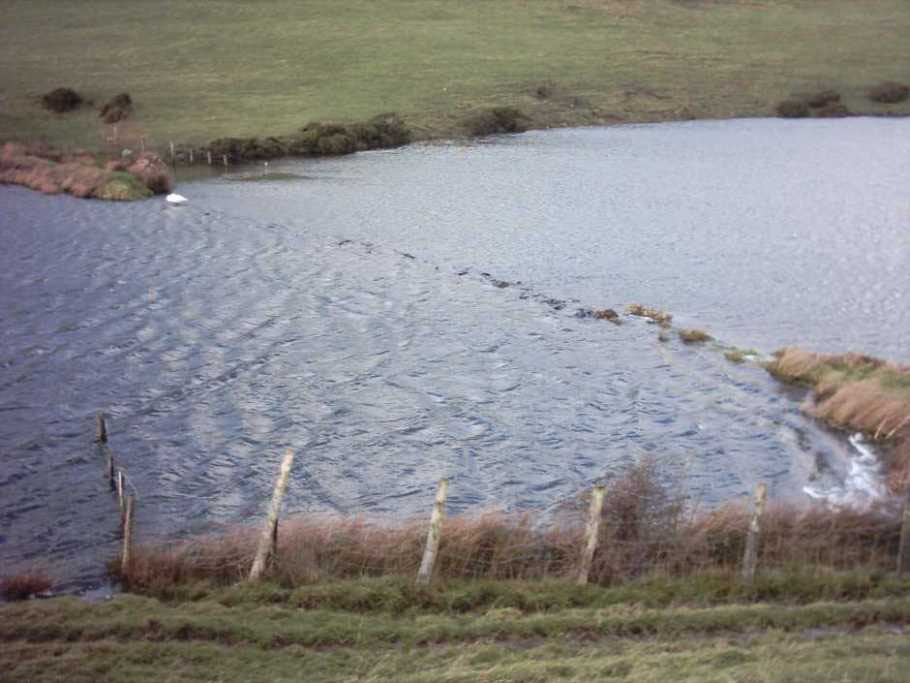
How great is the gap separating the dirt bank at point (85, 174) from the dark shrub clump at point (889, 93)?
7519cm

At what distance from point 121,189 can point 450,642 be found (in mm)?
55567

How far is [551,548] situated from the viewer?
2197 centimetres

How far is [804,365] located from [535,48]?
290 feet

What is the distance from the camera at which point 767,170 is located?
270 feet

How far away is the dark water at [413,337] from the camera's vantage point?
1138 inches

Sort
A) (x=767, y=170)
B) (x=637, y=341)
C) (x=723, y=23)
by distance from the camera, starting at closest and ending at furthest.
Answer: (x=637, y=341), (x=767, y=170), (x=723, y=23)

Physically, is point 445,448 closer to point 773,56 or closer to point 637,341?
point 637,341

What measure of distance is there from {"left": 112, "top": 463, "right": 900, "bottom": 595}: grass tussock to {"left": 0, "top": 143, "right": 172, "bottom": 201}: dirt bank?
4897 cm

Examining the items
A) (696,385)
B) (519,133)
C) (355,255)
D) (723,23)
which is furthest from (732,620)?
(723,23)

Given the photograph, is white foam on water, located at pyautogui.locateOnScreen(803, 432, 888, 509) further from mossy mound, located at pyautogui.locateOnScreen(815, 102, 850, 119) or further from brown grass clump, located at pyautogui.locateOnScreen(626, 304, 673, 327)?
mossy mound, located at pyautogui.locateOnScreen(815, 102, 850, 119)

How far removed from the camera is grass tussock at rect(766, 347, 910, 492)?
1246 inches

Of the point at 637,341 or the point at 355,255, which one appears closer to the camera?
the point at 637,341

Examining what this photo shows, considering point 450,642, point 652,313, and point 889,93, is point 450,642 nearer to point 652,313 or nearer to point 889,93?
point 652,313

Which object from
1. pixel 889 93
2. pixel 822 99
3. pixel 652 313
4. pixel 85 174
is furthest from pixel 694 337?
pixel 889 93
